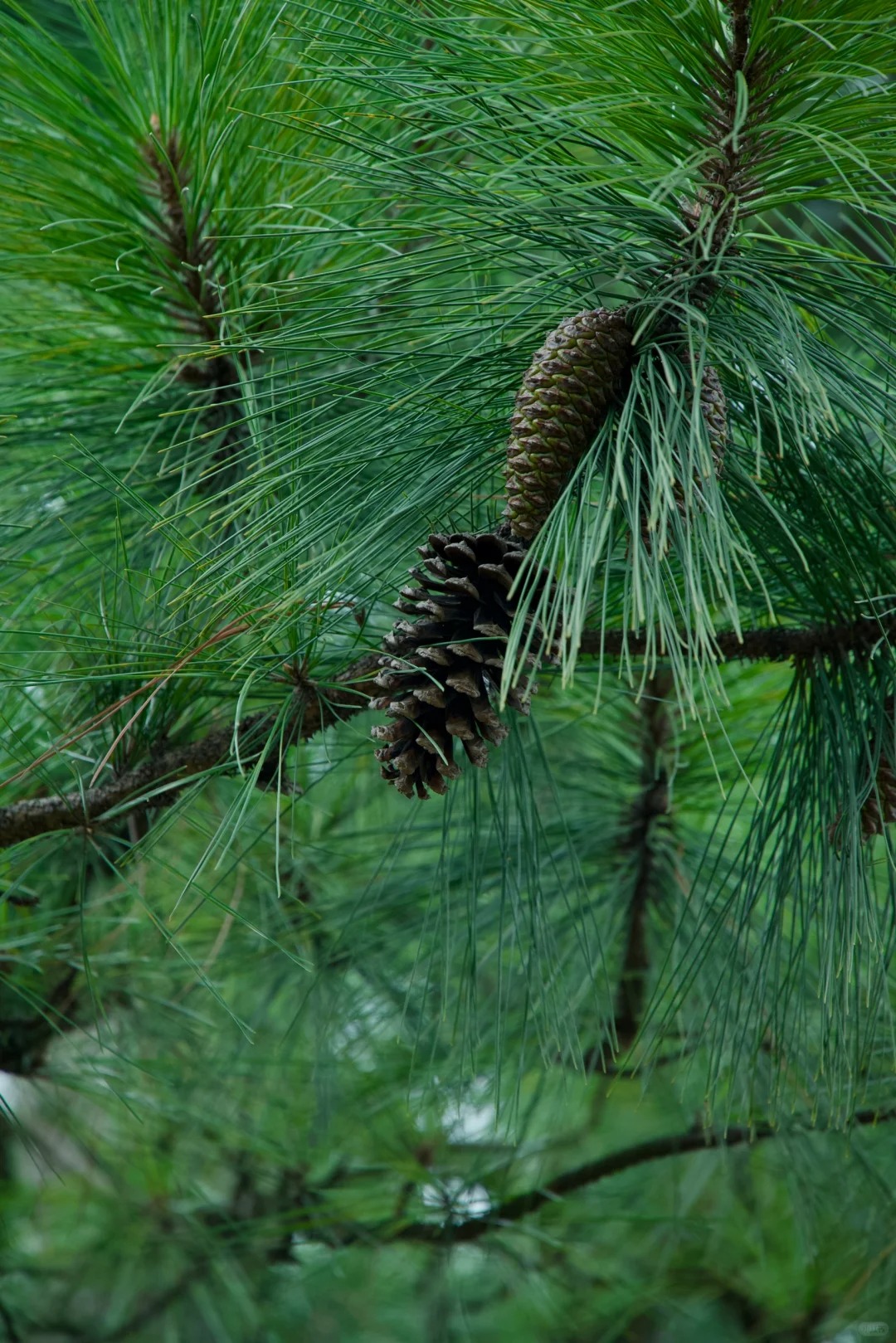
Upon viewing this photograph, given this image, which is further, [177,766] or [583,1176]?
[583,1176]

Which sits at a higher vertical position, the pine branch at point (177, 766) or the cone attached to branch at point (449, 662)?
the cone attached to branch at point (449, 662)

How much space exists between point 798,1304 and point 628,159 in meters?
1.25

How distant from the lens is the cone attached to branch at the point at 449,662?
532 millimetres

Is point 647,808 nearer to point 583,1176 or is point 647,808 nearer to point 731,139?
point 583,1176

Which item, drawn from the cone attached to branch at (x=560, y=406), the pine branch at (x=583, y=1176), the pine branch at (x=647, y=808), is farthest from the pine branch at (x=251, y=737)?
the pine branch at (x=583, y=1176)

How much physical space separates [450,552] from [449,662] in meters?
0.05

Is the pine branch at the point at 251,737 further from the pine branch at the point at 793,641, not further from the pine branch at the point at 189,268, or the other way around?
the pine branch at the point at 189,268

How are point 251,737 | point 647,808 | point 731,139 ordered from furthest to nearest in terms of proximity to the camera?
point 647,808, point 251,737, point 731,139

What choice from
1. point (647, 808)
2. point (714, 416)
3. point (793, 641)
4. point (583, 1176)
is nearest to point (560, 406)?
point (714, 416)

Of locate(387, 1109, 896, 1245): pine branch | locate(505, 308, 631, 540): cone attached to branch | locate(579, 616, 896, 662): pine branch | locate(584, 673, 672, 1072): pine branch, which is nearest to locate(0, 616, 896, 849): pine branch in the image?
locate(579, 616, 896, 662): pine branch

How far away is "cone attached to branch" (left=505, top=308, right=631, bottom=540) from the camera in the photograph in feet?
1.66

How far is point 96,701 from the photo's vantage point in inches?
28.0

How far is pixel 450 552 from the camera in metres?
0.54

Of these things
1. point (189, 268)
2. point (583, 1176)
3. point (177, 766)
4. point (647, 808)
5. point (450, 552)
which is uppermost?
point (189, 268)
